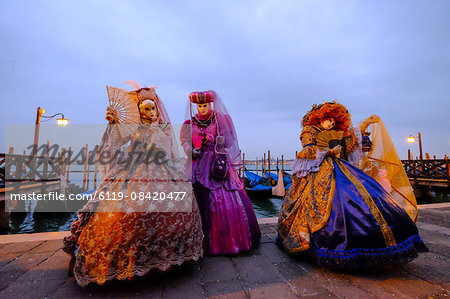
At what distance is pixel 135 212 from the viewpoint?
1.75 metres

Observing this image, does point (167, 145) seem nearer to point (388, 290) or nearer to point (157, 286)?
point (157, 286)

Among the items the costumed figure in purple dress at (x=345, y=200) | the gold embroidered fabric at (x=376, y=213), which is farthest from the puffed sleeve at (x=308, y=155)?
the gold embroidered fabric at (x=376, y=213)

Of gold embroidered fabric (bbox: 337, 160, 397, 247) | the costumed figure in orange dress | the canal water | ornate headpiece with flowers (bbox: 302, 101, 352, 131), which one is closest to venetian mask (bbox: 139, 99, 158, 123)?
the costumed figure in orange dress

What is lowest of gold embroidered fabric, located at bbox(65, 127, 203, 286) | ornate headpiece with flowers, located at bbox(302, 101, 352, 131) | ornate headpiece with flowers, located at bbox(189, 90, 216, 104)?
gold embroidered fabric, located at bbox(65, 127, 203, 286)

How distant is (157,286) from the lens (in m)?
1.78

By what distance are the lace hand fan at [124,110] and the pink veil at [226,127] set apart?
0.87 meters

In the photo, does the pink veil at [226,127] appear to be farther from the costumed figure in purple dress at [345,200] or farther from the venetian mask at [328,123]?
the venetian mask at [328,123]

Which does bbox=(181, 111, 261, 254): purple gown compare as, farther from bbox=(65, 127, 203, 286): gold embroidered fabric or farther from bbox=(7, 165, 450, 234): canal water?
bbox=(7, 165, 450, 234): canal water

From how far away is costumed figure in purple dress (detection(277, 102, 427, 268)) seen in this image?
1.93 metres

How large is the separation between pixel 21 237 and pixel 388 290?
4.74 m

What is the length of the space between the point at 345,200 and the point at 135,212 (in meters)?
2.08

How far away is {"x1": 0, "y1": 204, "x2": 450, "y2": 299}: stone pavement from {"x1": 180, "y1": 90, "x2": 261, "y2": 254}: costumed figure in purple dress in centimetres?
22

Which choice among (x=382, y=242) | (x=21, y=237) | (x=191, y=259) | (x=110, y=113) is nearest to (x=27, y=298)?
(x=191, y=259)

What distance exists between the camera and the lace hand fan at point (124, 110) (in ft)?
7.09
